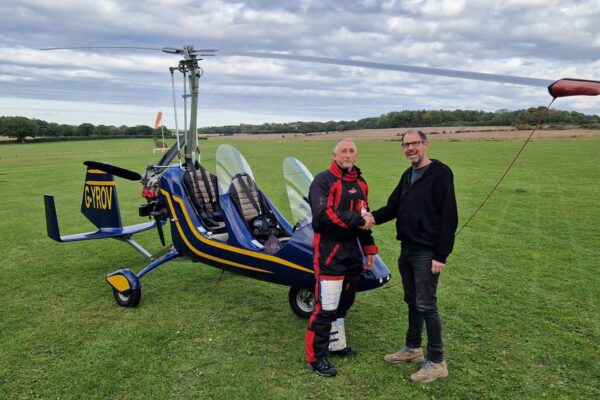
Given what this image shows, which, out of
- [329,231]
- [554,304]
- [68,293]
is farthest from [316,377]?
[68,293]

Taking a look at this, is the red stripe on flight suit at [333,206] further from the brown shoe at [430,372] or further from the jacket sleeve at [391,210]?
the brown shoe at [430,372]

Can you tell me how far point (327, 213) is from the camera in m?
3.61

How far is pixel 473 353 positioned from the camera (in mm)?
4285

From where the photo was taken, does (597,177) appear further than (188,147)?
Yes

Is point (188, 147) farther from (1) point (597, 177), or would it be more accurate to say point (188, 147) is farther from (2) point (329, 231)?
(1) point (597, 177)

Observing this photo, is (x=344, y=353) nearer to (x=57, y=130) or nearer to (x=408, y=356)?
(x=408, y=356)

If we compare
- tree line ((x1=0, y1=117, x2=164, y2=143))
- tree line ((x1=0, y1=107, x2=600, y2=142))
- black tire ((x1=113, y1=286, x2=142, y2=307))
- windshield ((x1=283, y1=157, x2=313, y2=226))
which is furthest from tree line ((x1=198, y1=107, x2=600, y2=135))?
tree line ((x1=0, y1=117, x2=164, y2=143))

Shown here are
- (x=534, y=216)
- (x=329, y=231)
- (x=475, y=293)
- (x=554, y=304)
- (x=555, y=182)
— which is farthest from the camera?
(x=555, y=182)

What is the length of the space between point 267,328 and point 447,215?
8.02 ft

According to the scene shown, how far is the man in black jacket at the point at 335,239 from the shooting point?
3666 millimetres

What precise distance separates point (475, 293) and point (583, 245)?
3.43 metres

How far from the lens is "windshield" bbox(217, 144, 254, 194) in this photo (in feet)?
18.8

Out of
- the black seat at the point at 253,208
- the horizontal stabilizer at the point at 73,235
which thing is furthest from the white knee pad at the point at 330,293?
the horizontal stabilizer at the point at 73,235

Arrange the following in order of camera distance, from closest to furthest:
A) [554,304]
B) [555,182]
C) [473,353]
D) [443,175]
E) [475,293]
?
[443,175]
[473,353]
[554,304]
[475,293]
[555,182]
